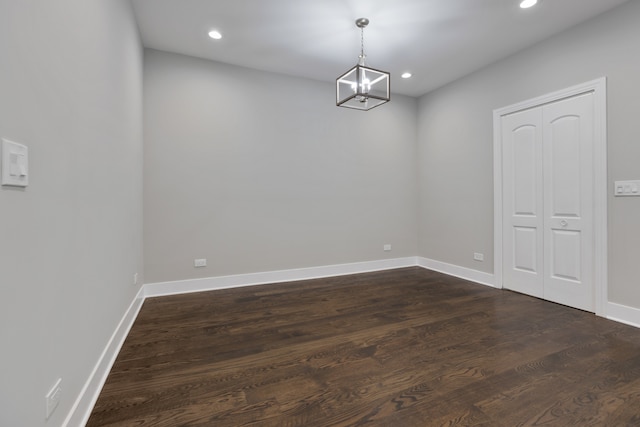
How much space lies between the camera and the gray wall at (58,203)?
36.7 inches

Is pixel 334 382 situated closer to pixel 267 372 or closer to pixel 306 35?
pixel 267 372

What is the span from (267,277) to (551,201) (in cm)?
362

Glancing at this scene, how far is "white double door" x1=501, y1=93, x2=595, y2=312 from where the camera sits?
3.03 meters

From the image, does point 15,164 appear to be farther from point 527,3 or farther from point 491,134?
point 491,134

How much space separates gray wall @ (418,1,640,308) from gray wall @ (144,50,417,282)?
0.49m

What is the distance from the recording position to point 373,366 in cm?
200

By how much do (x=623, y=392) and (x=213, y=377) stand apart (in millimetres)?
2466

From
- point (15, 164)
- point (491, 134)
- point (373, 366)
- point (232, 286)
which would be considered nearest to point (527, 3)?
point (491, 134)

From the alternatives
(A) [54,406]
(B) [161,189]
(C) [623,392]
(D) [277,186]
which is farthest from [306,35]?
(C) [623,392]

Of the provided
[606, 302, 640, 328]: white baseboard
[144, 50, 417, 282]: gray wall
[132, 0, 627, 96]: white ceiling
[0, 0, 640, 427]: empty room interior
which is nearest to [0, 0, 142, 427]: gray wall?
[0, 0, 640, 427]: empty room interior

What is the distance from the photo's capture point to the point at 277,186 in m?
4.24

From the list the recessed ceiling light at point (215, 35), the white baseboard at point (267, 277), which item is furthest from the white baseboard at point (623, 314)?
the recessed ceiling light at point (215, 35)

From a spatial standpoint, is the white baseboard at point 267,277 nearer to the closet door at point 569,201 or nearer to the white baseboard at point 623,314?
the closet door at point 569,201

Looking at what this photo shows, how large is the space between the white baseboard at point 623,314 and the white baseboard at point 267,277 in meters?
2.66
